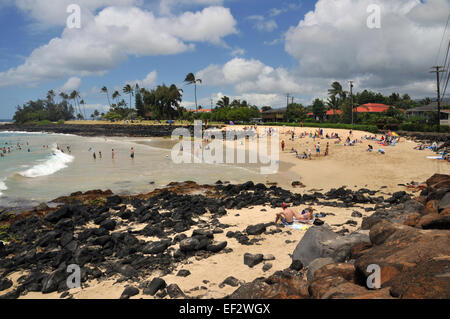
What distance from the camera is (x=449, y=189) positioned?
9.30m

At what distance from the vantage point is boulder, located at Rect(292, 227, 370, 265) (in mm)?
6732

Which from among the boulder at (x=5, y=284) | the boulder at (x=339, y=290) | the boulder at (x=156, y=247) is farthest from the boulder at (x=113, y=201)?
the boulder at (x=339, y=290)

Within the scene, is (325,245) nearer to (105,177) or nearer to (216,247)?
(216,247)

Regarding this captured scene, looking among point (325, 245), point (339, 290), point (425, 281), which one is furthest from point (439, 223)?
point (339, 290)

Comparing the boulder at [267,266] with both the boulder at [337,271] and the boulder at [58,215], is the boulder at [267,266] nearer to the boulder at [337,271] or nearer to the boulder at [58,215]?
the boulder at [337,271]

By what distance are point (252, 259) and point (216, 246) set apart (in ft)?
5.10

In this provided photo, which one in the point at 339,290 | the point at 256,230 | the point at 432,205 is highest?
the point at 432,205

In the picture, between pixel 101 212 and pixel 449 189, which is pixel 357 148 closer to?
pixel 449 189

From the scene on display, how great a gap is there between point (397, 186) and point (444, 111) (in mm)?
46838

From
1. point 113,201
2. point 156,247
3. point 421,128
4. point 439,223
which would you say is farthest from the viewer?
point 421,128

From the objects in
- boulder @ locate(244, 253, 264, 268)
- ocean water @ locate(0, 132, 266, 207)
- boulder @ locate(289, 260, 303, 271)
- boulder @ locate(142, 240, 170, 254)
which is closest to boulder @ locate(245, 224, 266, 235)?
boulder @ locate(244, 253, 264, 268)

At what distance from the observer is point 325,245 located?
7.05 m

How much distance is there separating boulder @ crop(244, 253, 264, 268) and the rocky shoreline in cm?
3
